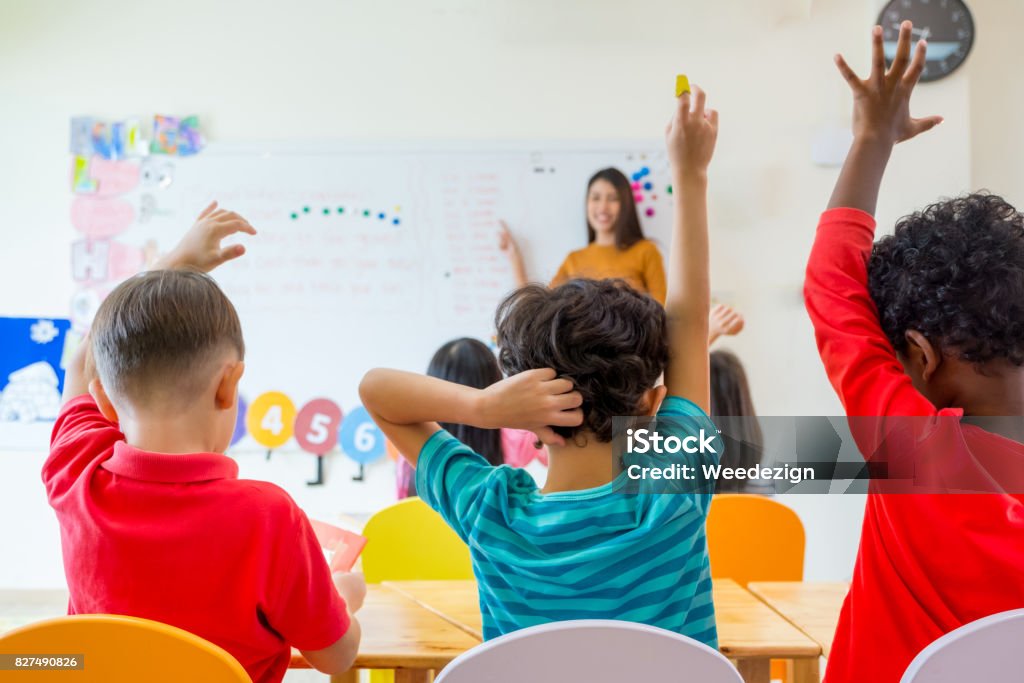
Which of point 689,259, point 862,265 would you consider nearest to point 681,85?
point 689,259

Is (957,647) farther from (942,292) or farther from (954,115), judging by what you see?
(954,115)

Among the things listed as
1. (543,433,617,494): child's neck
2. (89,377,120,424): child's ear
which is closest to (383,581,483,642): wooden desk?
(543,433,617,494): child's neck

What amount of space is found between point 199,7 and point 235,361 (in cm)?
270

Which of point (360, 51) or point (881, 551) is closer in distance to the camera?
point (881, 551)

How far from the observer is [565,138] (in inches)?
125

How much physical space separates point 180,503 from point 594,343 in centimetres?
52

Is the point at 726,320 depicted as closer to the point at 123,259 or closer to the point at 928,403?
the point at 928,403

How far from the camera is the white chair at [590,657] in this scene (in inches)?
31.0

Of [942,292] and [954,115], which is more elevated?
[954,115]

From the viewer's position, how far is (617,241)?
3119 mm

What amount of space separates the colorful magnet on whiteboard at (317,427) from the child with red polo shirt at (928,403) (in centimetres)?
238

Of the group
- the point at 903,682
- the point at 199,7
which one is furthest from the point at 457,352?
the point at 199,7

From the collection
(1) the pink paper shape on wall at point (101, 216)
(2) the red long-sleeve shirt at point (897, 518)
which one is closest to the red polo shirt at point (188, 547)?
(2) the red long-sleeve shirt at point (897, 518)

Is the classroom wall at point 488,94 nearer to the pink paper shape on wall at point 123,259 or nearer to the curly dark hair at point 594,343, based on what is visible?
the pink paper shape on wall at point 123,259
